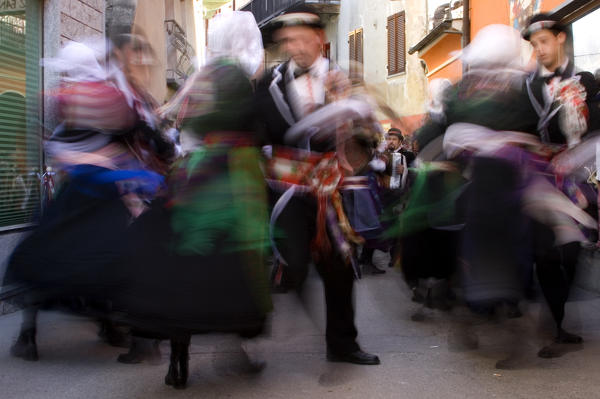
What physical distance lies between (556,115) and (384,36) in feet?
61.0

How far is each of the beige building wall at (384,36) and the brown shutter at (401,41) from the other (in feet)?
0.65

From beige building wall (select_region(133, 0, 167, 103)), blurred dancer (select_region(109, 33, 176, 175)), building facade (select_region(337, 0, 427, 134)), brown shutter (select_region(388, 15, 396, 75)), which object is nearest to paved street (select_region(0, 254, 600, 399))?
blurred dancer (select_region(109, 33, 176, 175))

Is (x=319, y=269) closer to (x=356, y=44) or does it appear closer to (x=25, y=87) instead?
(x=25, y=87)

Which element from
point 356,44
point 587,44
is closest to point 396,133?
point 587,44

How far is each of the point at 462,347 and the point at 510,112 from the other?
148cm

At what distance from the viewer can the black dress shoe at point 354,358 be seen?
3928 millimetres

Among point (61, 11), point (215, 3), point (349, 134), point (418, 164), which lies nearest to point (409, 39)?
point (215, 3)

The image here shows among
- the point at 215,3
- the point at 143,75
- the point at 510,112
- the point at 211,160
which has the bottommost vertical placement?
the point at 211,160

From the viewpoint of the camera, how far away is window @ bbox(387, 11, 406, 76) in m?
20.6

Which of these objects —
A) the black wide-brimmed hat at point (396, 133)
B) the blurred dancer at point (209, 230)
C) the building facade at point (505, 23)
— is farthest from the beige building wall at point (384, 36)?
the blurred dancer at point (209, 230)

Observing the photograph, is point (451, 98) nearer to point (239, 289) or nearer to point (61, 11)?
point (239, 289)

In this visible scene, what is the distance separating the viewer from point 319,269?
12.6ft

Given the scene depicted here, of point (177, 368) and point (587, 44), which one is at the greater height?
point (587, 44)

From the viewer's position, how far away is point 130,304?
124 inches
